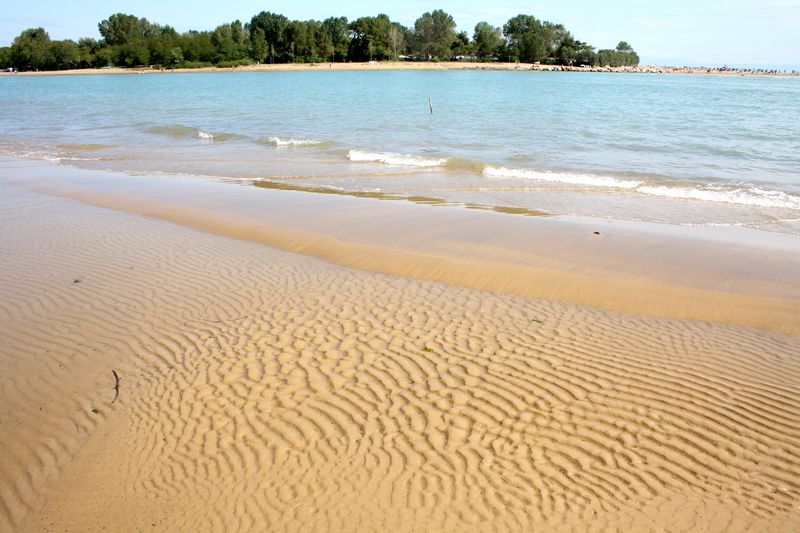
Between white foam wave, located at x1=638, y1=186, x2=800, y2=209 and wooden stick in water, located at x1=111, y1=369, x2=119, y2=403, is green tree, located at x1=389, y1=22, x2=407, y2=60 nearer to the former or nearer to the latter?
white foam wave, located at x1=638, y1=186, x2=800, y2=209

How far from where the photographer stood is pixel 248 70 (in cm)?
12350

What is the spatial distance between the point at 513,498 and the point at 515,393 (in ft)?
3.92

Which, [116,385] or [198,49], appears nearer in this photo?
[116,385]

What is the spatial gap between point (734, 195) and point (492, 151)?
8610 millimetres

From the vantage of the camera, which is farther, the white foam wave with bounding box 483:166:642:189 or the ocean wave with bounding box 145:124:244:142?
the ocean wave with bounding box 145:124:244:142

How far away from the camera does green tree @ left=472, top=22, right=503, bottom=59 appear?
147500 millimetres

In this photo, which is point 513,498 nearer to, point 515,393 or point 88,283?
point 515,393

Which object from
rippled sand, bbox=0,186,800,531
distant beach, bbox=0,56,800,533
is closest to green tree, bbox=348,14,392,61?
distant beach, bbox=0,56,800,533

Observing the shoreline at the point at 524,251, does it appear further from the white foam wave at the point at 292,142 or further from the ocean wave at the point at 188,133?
the ocean wave at the point at 188,133

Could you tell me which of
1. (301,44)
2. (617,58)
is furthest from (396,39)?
(617,58)

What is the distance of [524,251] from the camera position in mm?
8828

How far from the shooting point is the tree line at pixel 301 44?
13125cm

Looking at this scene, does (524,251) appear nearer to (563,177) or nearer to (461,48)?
(563,177)

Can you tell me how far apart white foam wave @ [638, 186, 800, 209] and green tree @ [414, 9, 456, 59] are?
14040cm
